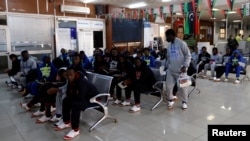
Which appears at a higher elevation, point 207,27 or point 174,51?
point 207,27

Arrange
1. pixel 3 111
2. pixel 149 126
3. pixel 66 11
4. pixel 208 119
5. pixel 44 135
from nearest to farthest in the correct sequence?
pixel 44 135, pixel 149 126, pixel 208 119, pixel 3 111, pixel 66 11

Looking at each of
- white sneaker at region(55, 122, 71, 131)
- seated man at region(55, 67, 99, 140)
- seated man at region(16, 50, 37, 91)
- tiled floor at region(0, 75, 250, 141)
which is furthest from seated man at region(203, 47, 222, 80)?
seated man at region(16, 50, 37, 91)

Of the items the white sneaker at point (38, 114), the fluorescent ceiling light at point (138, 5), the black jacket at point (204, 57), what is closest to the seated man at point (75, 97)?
the white sneaker at point (38, 114)

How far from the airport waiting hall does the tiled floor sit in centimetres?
1

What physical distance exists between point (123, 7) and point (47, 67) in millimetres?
6398

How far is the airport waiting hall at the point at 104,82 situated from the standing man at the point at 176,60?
4 cm

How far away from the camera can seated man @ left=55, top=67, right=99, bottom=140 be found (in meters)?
2.59

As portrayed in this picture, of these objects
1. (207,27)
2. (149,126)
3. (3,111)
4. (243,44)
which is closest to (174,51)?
(149,126)

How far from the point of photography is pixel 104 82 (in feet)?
9.96

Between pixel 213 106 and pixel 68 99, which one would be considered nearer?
pixel 68 99

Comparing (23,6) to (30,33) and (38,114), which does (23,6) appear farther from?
(38,114)

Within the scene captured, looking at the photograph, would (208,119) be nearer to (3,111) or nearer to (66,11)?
(3,111)

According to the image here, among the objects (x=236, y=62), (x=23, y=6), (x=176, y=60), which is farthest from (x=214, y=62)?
(x=23, y=6)

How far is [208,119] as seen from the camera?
3100mm
